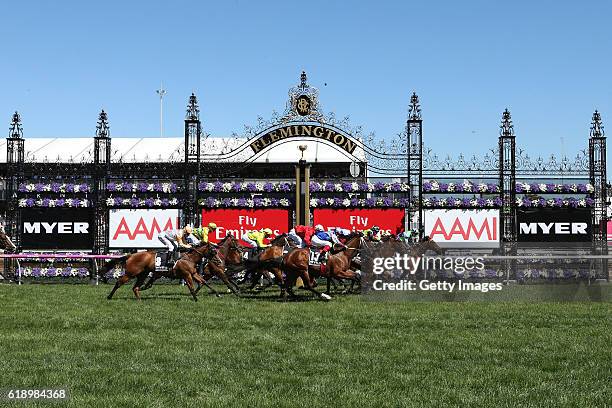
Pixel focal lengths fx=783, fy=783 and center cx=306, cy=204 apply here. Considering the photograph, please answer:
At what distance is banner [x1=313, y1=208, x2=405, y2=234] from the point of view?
82.3ft

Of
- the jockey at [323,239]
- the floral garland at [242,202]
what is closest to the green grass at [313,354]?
the jockey at [323,239]

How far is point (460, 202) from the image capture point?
→ 25047 mm

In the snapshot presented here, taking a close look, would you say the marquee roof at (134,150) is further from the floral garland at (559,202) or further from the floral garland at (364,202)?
the floral garland at (559,202)

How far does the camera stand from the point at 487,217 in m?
24.9

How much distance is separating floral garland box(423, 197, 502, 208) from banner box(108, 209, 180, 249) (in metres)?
8.21

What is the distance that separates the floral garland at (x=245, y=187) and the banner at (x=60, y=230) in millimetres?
4049

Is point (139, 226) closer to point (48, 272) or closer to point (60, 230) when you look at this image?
point (60, 230)

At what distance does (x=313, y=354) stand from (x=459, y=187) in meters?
16.5

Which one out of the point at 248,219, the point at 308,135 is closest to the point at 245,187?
the point at 248,219

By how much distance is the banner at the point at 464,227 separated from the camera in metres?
24.9

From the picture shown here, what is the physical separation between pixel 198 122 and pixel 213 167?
2753 millimetres

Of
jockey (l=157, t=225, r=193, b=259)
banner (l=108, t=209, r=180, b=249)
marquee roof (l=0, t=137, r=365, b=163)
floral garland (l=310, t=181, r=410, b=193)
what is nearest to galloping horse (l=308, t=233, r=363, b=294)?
jockey (l=157, t=225, r=193, b=259)

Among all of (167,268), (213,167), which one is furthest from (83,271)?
(167,268)

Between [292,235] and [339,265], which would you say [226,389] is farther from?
[292,235]
